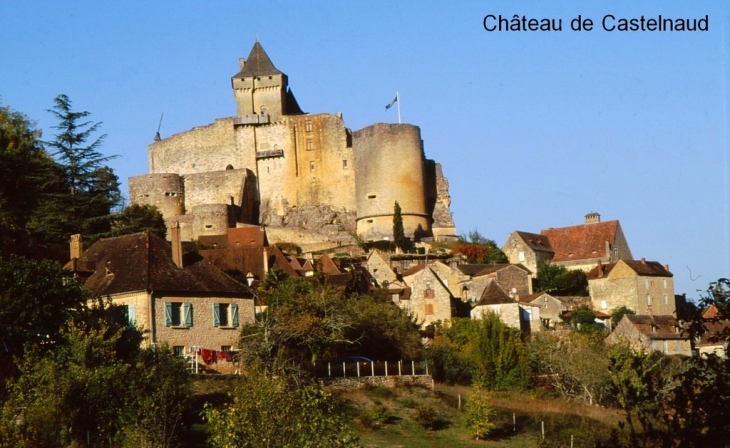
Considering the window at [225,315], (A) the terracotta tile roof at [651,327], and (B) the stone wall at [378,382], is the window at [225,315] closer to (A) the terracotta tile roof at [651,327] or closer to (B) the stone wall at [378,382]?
(B) the stone wall at [378,382]

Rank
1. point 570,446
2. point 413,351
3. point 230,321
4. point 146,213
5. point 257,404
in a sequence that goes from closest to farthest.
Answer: point 257,404 < point 570,446 < point 230,321 < point 413,351 < point 146,213

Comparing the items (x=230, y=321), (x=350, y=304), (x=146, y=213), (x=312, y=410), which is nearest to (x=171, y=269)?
(x=230, y=321)

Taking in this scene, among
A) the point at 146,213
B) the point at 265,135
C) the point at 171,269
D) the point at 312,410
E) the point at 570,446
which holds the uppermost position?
the point at 265,135

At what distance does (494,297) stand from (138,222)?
18195 millimetres

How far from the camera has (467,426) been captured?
117ft

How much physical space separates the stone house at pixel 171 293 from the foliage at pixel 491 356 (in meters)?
9.12

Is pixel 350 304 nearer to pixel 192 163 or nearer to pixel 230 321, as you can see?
pixel 230 321

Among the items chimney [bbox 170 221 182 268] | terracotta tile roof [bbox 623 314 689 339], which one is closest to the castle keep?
terracotta tile roof [bbox 623 314 689 339]

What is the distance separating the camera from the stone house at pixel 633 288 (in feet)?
216

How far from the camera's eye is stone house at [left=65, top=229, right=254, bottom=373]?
36.8 m

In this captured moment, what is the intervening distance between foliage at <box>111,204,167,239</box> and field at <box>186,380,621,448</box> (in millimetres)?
19035

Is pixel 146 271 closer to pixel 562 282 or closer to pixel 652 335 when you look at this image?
pixel 652 335

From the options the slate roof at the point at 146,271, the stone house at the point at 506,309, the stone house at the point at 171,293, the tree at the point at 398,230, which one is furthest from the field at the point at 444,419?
the tree at the point at 398,230

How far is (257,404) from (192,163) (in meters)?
61.8
